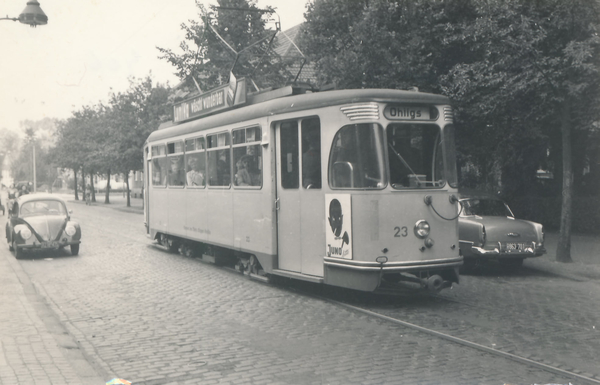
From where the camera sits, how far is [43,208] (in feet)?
51.8

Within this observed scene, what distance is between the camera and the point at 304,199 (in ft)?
30.2

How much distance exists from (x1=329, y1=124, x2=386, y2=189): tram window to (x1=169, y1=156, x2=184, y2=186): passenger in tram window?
6.30m

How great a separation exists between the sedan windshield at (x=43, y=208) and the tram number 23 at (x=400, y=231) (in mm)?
10671

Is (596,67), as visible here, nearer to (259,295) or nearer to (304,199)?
(304,199)

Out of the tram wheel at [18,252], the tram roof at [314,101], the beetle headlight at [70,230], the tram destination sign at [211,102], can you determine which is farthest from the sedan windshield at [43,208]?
the tram roof at [314,101]

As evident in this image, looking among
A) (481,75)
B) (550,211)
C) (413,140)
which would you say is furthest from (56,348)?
(550,211)

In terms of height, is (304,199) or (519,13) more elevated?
(519,13)

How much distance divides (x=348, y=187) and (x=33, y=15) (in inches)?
176

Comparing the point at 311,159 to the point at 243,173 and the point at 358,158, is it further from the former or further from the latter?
the point at 243,173

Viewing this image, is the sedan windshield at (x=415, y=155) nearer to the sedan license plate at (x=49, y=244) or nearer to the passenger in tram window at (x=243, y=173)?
the passenger in tram window at (x=243, y=173)

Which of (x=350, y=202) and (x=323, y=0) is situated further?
(x=323, y=0)

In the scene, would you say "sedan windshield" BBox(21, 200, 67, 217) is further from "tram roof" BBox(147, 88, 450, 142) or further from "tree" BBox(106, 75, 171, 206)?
"tree" BBox(106, 75, 171, 206)

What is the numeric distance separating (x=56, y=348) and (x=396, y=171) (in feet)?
15.8

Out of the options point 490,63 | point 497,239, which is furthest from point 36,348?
point 490,63
